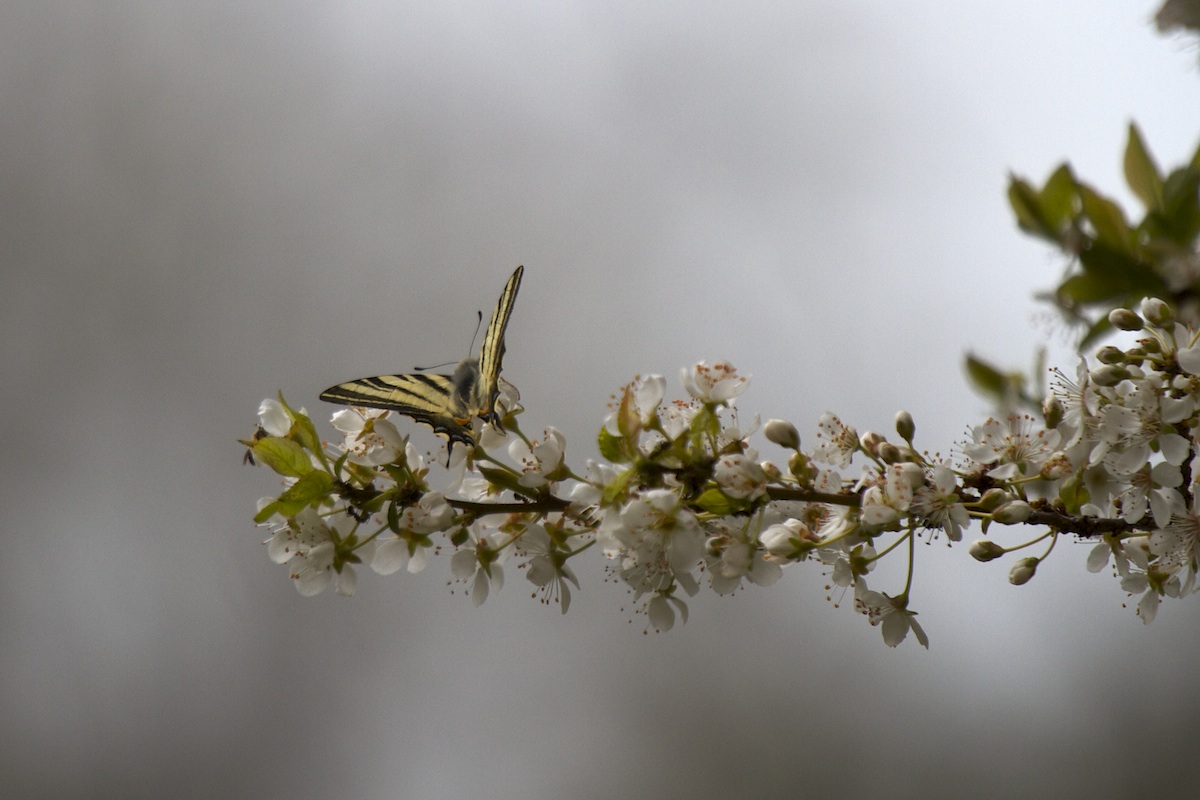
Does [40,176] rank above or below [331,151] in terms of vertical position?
above

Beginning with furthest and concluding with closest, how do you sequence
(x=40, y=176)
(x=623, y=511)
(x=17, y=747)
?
1. (x=40, y=176)
2. (x=17, y=747)
3. (x=623, y=511)

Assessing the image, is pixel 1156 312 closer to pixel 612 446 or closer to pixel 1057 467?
pixel 1057 467

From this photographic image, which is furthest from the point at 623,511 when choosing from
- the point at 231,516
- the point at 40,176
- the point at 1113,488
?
the point at 40,176

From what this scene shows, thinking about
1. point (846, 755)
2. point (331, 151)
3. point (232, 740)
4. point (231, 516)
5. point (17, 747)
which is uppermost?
point (331, 151)

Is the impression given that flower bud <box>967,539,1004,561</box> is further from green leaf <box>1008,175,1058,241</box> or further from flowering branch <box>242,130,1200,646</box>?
green leaf <box>1008,175,1058,241</box>

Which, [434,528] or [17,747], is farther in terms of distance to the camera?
[17,747]

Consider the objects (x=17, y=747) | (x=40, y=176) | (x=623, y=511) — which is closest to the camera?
Answer: (x=623, y=511)

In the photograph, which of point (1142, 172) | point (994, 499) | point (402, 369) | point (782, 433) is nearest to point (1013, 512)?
point (994, 499)

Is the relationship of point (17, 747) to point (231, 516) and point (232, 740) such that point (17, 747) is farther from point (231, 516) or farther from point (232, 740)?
point (231, 516)
